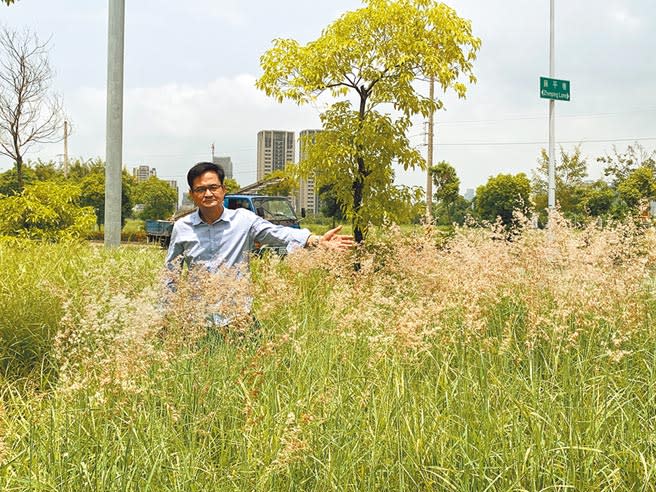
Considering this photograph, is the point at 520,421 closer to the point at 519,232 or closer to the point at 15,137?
the point at 519,232

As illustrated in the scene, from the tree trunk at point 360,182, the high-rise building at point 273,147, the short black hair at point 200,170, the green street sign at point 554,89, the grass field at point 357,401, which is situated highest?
the high-rise building at point 273,147

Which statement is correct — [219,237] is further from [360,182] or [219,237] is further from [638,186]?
[638,186]

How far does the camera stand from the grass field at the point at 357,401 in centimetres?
186

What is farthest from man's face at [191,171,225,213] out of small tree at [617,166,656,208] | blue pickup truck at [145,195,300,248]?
small tree at [617,166,656,208]

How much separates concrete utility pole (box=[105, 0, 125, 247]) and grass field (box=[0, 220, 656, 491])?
478 centimetres

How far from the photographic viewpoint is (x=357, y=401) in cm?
219

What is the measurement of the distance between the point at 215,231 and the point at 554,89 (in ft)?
33.7

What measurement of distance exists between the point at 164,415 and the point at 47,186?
8997 mm

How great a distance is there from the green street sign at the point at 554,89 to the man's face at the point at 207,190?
9.95 metres

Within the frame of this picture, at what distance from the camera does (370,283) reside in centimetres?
405

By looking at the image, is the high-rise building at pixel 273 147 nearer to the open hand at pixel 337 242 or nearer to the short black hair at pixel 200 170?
the short black hair at pixel 200 170

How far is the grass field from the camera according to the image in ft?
6.10

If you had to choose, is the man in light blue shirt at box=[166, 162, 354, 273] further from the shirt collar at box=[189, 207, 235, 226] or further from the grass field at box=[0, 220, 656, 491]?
the grass field at box=[0, 220, 656, 491]

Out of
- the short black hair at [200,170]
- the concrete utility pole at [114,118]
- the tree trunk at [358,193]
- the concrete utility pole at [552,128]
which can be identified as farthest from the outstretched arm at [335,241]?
the concrete utility pole at [552,128]
